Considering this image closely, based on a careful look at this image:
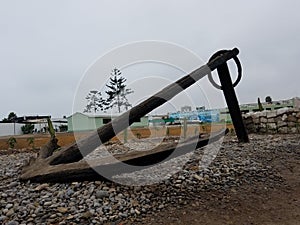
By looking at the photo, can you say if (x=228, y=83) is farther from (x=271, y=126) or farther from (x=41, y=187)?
(x=271, y=126)

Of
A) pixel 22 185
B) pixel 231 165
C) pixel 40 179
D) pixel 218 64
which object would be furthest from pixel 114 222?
pixel 218 64

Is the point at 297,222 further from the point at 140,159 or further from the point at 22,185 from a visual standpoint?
the point at 22,185

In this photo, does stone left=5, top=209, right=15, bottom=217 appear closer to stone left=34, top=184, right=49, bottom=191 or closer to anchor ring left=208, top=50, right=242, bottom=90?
stone left=34, top=184, right=49, bottom=191

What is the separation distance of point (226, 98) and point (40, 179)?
10.9ft

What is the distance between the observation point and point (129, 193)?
329 centimetres

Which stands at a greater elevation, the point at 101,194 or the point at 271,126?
the point at 271,126

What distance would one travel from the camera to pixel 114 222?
2721 mm

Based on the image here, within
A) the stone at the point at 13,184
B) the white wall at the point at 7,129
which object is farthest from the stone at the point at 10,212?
the white wall at the point at 7,129

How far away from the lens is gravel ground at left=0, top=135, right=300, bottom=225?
2.81 metres

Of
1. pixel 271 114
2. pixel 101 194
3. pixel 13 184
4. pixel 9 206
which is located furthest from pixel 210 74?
pixel 271 114

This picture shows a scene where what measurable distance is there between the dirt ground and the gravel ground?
0.25 ft

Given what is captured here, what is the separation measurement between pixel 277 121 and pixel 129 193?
7.07 metres

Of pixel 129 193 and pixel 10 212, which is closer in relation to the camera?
pixel 10 212

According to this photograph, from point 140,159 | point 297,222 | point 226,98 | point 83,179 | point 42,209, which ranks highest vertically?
point 226,98
